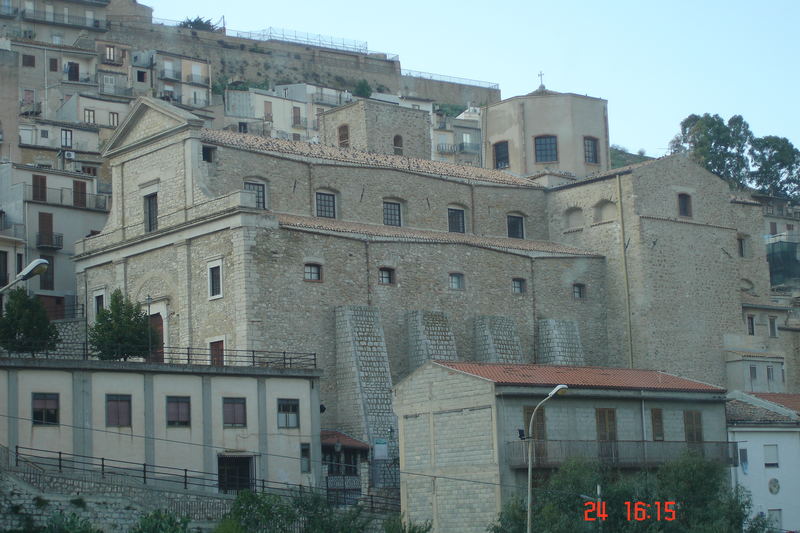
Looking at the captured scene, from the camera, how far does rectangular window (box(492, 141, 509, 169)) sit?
6700cm

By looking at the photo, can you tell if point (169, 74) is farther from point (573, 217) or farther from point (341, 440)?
point (341, 440)

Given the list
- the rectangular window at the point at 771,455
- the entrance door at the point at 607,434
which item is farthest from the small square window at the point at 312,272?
the rectangular window at the point at 771,455

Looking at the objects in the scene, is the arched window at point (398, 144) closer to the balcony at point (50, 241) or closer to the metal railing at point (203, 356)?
the balcony at point (50, 241)

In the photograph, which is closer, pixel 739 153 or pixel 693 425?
pixel 693 425

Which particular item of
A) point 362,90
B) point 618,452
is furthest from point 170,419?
point 362,90

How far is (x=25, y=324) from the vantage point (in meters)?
45.5

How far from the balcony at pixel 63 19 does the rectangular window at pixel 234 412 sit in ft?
208

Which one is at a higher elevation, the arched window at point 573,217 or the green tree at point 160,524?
the arched window at point 573,217

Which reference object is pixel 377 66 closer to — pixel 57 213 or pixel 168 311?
pixel 57 213

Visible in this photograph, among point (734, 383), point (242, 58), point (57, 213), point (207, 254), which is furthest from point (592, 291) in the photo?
point (242, 58)

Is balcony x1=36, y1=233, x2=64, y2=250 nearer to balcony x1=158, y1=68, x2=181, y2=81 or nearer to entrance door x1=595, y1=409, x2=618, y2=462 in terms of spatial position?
entrance door x1=595, y1=409, x2=618, y2=462

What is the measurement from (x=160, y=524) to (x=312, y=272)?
1774 cm

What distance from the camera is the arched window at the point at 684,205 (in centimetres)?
6031

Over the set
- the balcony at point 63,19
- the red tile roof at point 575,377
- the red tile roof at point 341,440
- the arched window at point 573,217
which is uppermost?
the balcony at point 63,19
